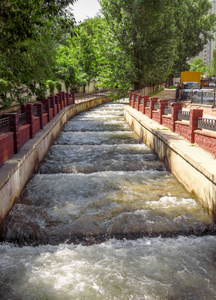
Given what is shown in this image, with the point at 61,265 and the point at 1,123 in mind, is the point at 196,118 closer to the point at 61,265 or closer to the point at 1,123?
the point at 1,123

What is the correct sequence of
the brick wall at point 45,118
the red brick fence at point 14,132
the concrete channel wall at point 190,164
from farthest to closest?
the brick wall at point 45,118
the red brick fence at point 14,132
the concrete channel wall at point 190,164

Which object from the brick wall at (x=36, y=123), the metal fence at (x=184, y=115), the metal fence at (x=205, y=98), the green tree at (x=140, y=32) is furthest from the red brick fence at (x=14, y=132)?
the green tree at (x=140, y=32)

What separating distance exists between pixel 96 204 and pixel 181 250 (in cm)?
277

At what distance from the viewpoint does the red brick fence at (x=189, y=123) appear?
911cm

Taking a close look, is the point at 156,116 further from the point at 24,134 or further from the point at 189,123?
the point at 24,134

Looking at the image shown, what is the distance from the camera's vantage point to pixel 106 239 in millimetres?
6383

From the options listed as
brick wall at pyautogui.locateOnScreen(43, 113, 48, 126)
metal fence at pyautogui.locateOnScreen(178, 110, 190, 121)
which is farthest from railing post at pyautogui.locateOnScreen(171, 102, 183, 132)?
brick wall at pyautogui.locateOnScreen(43, 113, 48, 126)

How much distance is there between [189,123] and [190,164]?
3.06m

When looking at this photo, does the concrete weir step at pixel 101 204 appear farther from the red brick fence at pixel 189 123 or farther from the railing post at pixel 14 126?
the red brick fence at pixel 189 123

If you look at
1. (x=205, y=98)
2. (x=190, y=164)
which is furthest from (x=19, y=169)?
(x=205, y=98)

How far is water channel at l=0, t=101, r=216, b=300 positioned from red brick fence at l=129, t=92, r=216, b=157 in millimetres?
1588

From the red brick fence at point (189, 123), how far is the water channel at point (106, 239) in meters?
1.59

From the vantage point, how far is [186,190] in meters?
8.91

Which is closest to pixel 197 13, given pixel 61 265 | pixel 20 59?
pixel 20 59
